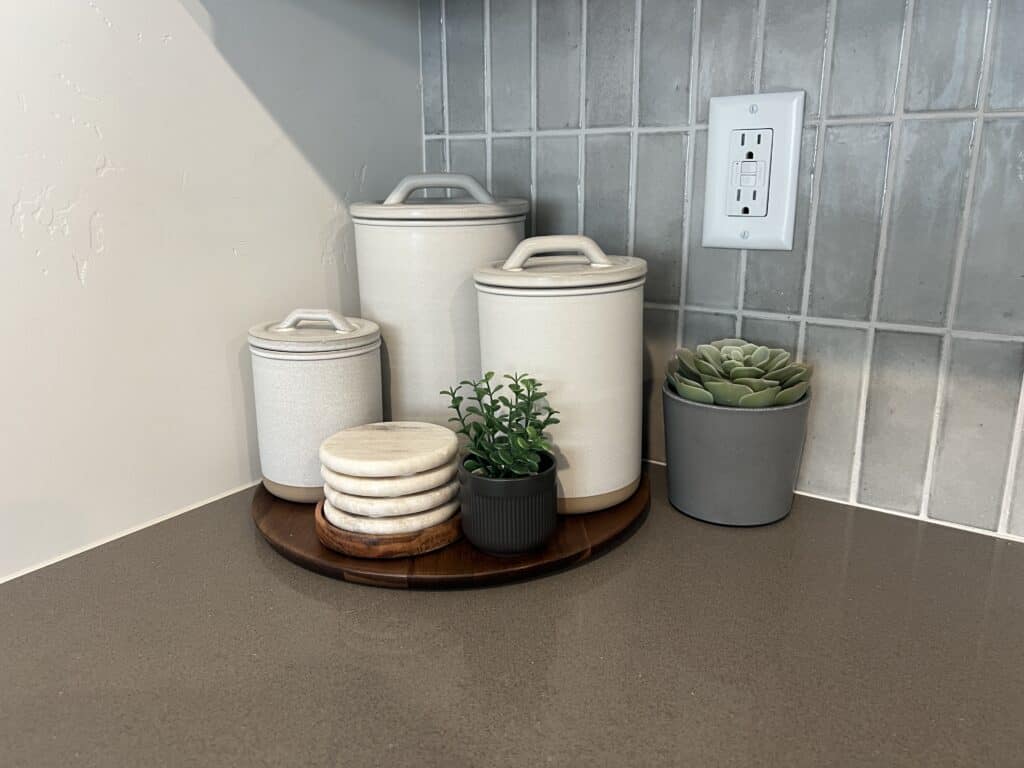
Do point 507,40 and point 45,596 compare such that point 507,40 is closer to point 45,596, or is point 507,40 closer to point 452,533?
point 452,533

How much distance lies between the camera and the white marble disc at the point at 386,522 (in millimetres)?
633

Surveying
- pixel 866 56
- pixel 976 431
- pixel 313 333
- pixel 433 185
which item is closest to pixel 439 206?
pixel 433 185

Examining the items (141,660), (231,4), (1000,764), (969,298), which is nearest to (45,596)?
(141,660)

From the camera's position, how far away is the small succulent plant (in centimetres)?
68

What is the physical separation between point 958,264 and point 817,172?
140 mm

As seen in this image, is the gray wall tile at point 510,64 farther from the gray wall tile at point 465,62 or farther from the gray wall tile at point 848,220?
the gray wall tile at point 848,220

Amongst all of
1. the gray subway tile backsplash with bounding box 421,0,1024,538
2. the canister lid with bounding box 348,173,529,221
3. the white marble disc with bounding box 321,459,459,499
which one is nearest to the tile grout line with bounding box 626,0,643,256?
the gray subway tile backsplash with bounding box 421,0,1024,538

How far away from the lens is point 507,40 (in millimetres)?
875

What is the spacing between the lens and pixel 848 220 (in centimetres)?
72

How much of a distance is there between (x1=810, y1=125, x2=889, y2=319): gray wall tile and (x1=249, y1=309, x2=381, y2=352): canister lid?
41 centimetres

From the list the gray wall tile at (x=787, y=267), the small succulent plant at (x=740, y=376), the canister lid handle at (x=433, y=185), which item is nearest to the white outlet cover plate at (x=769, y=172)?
the gray wall tile at (x=787, y=267)

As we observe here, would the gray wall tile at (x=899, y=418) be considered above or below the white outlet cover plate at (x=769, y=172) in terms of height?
below

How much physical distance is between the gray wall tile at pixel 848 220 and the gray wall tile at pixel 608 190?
19cm

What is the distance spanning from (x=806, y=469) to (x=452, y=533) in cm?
35
